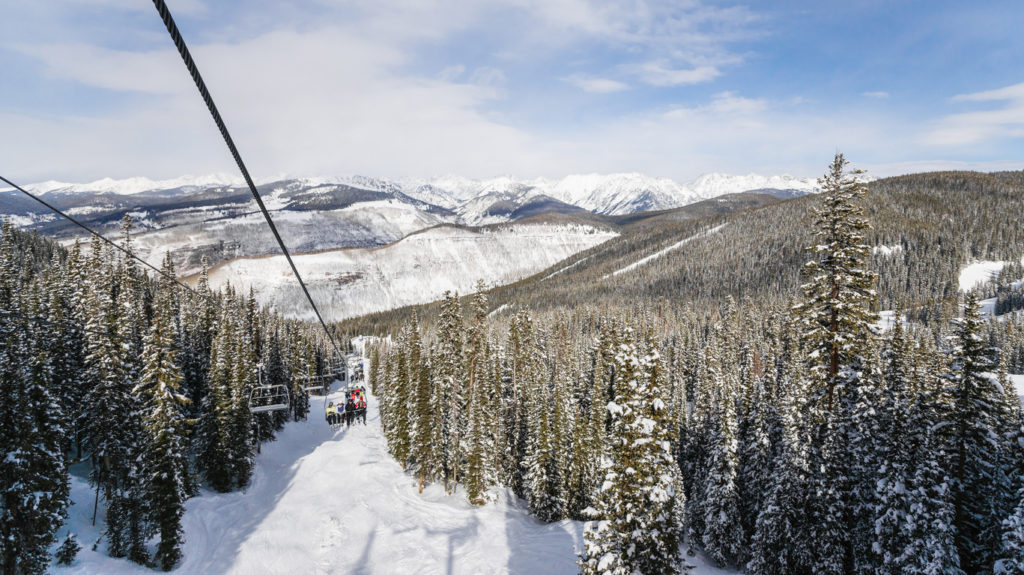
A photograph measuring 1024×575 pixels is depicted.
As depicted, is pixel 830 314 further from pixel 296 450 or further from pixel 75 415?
pixel 296 450

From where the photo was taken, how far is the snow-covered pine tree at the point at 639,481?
17.9m

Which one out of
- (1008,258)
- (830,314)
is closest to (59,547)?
(830,314)

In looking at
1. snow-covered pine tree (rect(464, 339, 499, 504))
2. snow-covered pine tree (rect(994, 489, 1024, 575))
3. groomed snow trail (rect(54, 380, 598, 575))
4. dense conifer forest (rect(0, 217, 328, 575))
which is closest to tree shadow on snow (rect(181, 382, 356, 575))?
groomed snow trail (rect(54, 380, 598, 575))

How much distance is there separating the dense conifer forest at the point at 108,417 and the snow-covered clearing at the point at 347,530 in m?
1.79

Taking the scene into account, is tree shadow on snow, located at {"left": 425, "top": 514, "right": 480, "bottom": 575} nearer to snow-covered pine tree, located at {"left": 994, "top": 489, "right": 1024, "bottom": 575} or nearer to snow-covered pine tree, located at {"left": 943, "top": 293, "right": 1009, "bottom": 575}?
snow-covered pine tree, located at {"left": 943, "top": 293, "right": 1009, "bottom": 575}

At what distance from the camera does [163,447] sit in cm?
2761

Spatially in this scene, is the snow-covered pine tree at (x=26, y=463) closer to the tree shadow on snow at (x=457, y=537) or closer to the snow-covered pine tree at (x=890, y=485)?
the tree shadow on snow at (x=457, y=537)

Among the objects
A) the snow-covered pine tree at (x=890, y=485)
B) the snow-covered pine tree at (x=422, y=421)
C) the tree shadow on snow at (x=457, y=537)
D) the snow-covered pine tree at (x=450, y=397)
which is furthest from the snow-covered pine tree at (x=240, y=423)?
the snow-covered pine tree at (x=890, y=485)

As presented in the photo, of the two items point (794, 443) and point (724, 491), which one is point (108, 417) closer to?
point (794, 443)

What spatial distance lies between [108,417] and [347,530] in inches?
666

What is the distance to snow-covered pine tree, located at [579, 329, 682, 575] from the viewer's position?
17.9 m

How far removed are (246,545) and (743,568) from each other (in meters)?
35.4

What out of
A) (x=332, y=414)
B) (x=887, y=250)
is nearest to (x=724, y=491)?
(x=332, y=414)

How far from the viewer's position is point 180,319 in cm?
5597
